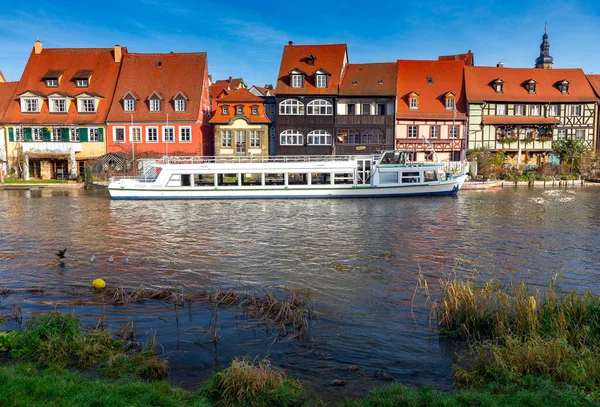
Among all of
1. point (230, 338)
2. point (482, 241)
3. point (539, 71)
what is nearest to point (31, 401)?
point (230, 338)

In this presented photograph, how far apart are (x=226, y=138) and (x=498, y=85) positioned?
26.3 metres

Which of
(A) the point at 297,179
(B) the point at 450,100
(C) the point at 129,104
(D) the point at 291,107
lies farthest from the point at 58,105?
(B) the point at 450,100

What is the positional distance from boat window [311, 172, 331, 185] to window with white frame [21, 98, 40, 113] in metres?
27.7

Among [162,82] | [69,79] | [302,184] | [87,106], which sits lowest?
[302,184]

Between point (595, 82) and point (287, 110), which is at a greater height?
point (595, 82)

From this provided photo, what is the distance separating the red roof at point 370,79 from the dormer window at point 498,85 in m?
9.95

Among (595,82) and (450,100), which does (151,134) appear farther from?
(595,82)

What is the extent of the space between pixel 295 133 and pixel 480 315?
4010 cm

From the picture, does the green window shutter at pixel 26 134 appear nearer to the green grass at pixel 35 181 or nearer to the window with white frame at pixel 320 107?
the green grass at pixel 35 181

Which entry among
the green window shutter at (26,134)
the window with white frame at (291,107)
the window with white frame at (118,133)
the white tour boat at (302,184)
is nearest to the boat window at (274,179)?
the white tour boat at (302,184)

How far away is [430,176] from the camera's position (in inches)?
1496

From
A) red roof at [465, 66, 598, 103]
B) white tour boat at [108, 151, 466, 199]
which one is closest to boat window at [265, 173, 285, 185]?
white tour boat at [108, 151, 466, 199]

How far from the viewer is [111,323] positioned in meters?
10.6

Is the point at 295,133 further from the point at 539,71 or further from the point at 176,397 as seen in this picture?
the point at 176,397
